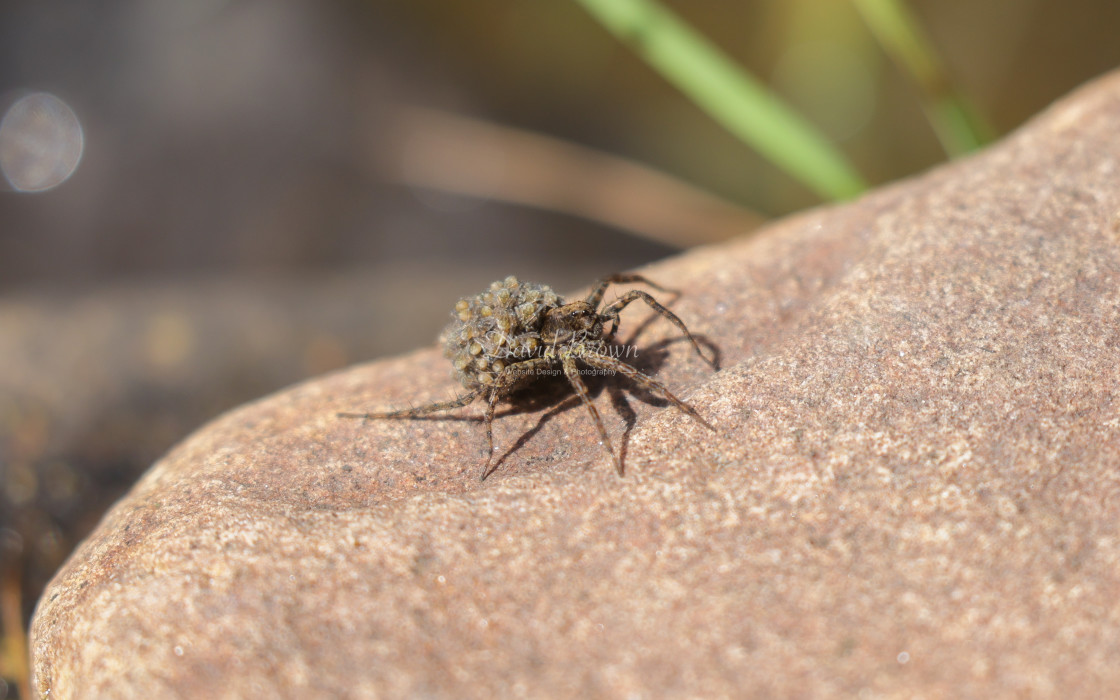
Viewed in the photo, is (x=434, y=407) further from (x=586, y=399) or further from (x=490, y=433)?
(x=586, y=399)

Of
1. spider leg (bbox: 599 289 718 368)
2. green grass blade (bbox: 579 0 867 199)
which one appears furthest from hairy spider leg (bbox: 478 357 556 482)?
green grass blade (bbox: 579 0 867 199)

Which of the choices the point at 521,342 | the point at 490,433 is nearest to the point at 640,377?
the point at 521,342

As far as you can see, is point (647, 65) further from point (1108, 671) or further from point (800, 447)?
point (1108, 671)

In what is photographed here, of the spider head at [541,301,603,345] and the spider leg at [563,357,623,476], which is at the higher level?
the spider head at [541,301,603,345]

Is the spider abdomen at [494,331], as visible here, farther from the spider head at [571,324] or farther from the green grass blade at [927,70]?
the green grass blade at [927,70]

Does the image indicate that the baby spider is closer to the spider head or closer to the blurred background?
the spider head

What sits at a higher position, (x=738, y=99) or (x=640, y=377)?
(x=738, y=99)

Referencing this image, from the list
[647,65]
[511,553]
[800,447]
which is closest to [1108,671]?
[800,447]

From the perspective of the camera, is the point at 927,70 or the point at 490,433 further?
the point at 927,70
